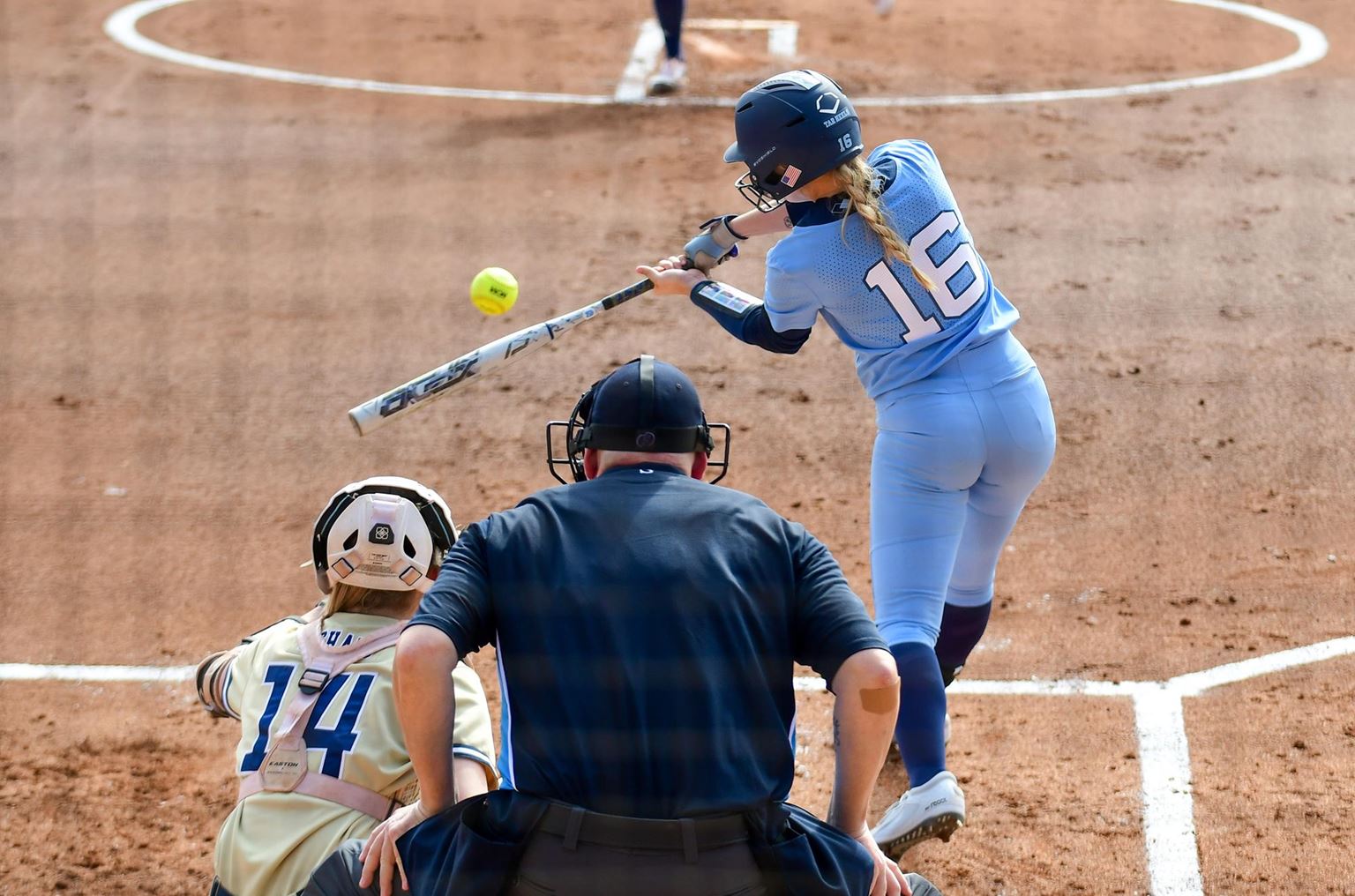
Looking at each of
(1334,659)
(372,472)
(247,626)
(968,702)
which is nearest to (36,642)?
(247,626)

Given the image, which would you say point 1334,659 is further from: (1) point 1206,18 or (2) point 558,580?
(1) point 1206,18

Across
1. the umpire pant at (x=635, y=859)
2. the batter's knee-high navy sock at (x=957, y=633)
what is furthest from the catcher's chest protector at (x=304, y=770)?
the batter's knee-high navy sock at (x=957, y=633)

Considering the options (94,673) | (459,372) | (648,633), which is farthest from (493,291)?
(648,633)

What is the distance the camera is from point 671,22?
10062mm

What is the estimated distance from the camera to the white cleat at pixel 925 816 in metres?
3.26

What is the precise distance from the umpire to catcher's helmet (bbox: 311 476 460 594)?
0.56 meters

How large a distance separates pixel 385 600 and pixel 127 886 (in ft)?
4.36

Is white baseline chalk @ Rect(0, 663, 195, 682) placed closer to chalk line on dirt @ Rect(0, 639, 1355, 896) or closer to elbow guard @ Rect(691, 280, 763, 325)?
chalk line on dirt @ Rect(0, 639, 1355, 896)

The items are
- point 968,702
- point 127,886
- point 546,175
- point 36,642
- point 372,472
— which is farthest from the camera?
point 546,175

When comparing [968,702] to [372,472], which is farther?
[372,472]

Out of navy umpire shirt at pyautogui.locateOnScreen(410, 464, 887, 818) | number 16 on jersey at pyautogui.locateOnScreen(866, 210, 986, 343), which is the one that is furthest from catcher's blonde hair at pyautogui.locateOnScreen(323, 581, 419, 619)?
number 16 on jersey at pyautogui.locateOnScreen(866, 210, 986, 343)

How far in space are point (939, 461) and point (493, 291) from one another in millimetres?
1788

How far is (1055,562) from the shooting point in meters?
5.23

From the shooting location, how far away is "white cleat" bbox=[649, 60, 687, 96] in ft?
32.8
